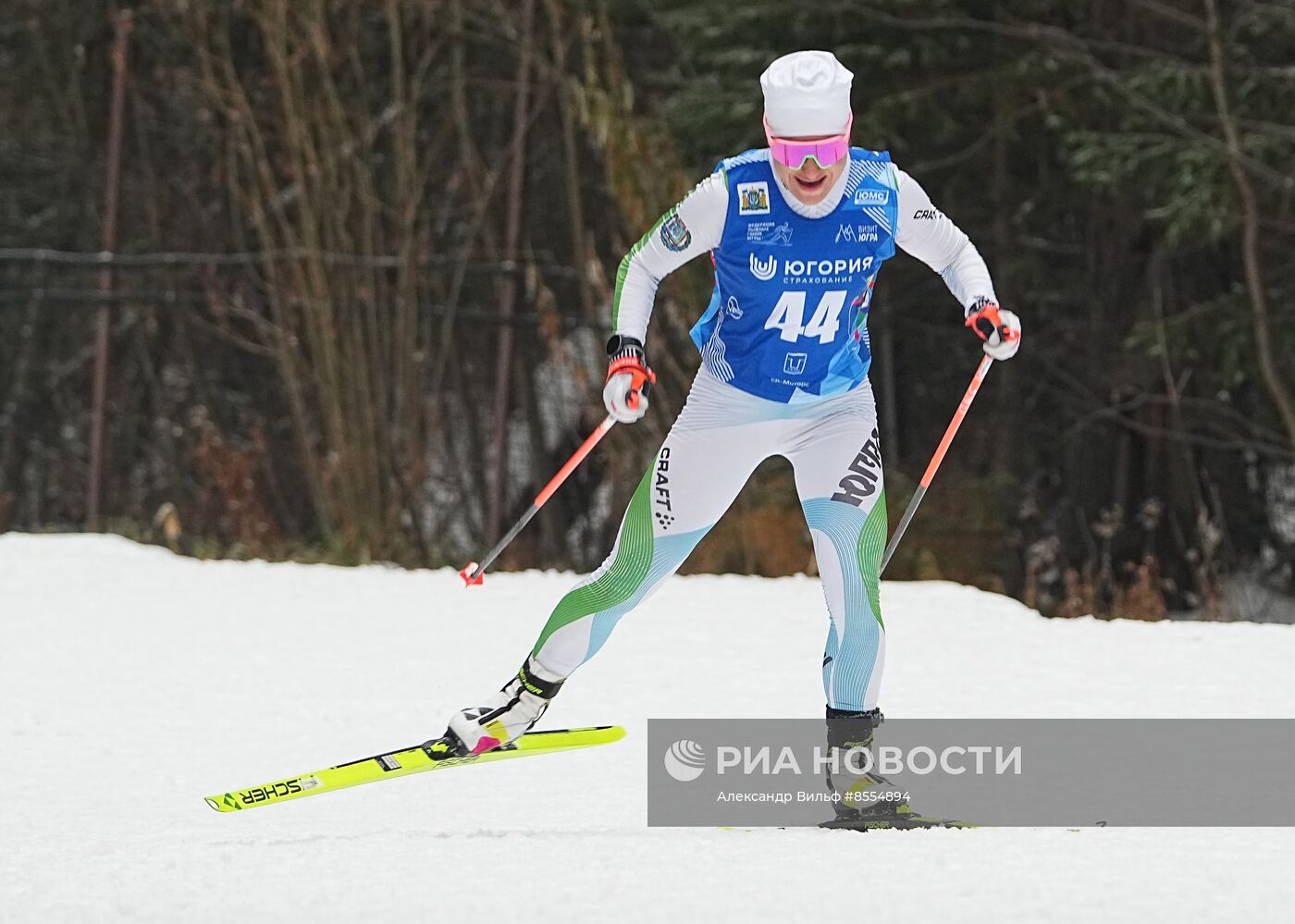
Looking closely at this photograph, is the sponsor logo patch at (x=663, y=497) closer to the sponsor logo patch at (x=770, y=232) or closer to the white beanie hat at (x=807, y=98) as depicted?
the sponsor logo patch at (x=770, y=232)

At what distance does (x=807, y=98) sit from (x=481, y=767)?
266 cm

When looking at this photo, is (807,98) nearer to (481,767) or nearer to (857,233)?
(857,233)

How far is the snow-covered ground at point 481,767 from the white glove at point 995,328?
1.23 m

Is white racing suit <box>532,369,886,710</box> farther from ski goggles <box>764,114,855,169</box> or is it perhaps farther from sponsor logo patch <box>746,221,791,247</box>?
ski goggles <box>764,114,855,169</box>

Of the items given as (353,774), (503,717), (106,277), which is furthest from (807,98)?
(106,277)

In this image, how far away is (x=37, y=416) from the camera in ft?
40.3

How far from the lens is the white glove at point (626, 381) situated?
473 centimetres

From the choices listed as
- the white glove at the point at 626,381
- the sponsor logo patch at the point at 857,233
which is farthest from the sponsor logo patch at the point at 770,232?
the white glove at the point at 626,381

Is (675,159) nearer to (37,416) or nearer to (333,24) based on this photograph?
(333,24)

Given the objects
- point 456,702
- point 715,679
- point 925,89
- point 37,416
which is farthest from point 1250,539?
point 37,416

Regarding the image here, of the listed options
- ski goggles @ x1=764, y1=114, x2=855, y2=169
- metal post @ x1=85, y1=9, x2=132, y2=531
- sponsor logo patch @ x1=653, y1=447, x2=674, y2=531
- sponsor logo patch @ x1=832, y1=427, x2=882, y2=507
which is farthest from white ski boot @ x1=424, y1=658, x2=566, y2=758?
metal post @ x1=85, y1=9, x2=132, y2=531

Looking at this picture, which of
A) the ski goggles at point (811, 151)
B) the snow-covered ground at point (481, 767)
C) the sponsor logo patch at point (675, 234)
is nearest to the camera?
the snow-covered ground at point (481, 767)

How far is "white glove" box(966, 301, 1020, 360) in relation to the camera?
4.88 metres

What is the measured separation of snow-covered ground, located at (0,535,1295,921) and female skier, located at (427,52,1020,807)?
21.0 inches
